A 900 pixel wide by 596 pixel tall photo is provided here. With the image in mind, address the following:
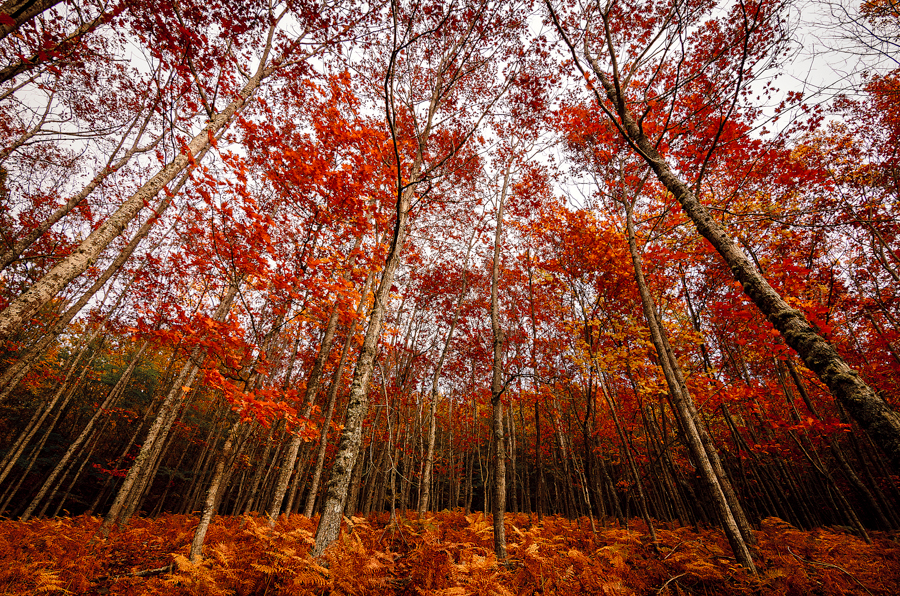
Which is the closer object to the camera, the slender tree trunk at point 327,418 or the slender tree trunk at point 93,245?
the slender tree trunk at point 93,245

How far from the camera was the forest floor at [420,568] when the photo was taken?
3.88 metres

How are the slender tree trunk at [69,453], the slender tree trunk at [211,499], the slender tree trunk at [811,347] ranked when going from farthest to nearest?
the slender tree trunk at [69,453] < the slender tree trunk at [211,499] < the slender tree trunk at [811,347]

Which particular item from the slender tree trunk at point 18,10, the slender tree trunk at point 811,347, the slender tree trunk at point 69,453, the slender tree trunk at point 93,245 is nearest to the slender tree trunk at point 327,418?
the slender tree trunk at point 93,245

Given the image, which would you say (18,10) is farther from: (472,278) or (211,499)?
(472,278)

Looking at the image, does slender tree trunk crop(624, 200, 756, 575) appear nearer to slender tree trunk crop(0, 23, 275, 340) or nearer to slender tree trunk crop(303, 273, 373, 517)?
slender tree trunk crop(303, 273, 373, 517)

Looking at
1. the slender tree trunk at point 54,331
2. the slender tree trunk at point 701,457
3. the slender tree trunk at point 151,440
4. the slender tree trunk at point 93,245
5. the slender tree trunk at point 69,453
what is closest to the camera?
the slender tree trunk at point 93,245

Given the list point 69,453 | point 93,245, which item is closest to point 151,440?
point 93,245

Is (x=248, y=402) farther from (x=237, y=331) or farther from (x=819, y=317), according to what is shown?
(x=819, y=317)

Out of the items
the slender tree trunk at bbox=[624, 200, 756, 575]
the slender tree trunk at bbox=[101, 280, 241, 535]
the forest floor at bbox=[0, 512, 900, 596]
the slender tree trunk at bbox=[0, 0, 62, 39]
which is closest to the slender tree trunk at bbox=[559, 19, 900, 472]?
the slender tree trunk at bbox=[624, 200, 756, 575]

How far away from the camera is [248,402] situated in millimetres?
5250

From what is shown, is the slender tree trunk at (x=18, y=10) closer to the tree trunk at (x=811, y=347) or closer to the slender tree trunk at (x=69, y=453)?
the tree trunk at (x=811, y=347)

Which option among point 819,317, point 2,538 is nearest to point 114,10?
point 2,538

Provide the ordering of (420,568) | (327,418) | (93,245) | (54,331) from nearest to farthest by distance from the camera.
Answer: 1. (420,568)
2. (93,245)
3. (327,418)
4. (54,331)

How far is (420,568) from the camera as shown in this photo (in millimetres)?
4527
